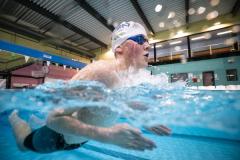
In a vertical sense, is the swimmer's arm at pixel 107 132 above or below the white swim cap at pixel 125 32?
below

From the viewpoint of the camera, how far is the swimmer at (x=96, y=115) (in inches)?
67.5

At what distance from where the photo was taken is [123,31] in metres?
2.67

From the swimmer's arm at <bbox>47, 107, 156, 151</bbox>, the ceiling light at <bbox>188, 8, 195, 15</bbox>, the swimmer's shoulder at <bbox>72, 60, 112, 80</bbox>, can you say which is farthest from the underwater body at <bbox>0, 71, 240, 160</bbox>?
the ceiling light at <bbox>188, 8, 195, 15</bbox>

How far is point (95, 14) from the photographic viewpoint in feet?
34.6

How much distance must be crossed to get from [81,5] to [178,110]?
8507 millimetres

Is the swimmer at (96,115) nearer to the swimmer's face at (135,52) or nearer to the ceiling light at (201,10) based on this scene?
the swimmer's face at (135,52)

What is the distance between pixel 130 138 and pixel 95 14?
410 inches

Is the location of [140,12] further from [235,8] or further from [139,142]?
[139,142]

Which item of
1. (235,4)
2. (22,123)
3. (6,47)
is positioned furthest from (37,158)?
(235,4)

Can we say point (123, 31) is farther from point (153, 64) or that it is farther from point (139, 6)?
point (153, 64)

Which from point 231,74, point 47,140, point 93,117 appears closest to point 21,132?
point 47,140

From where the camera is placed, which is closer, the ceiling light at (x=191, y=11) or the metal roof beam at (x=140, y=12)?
the metal roof beam at (x=140, y=12)

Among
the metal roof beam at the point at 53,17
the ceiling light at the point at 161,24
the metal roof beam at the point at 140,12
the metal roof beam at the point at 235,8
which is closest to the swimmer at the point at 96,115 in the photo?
the metal roof beam at the point at 140,12

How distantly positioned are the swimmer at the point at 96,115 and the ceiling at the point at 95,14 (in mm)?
7588
